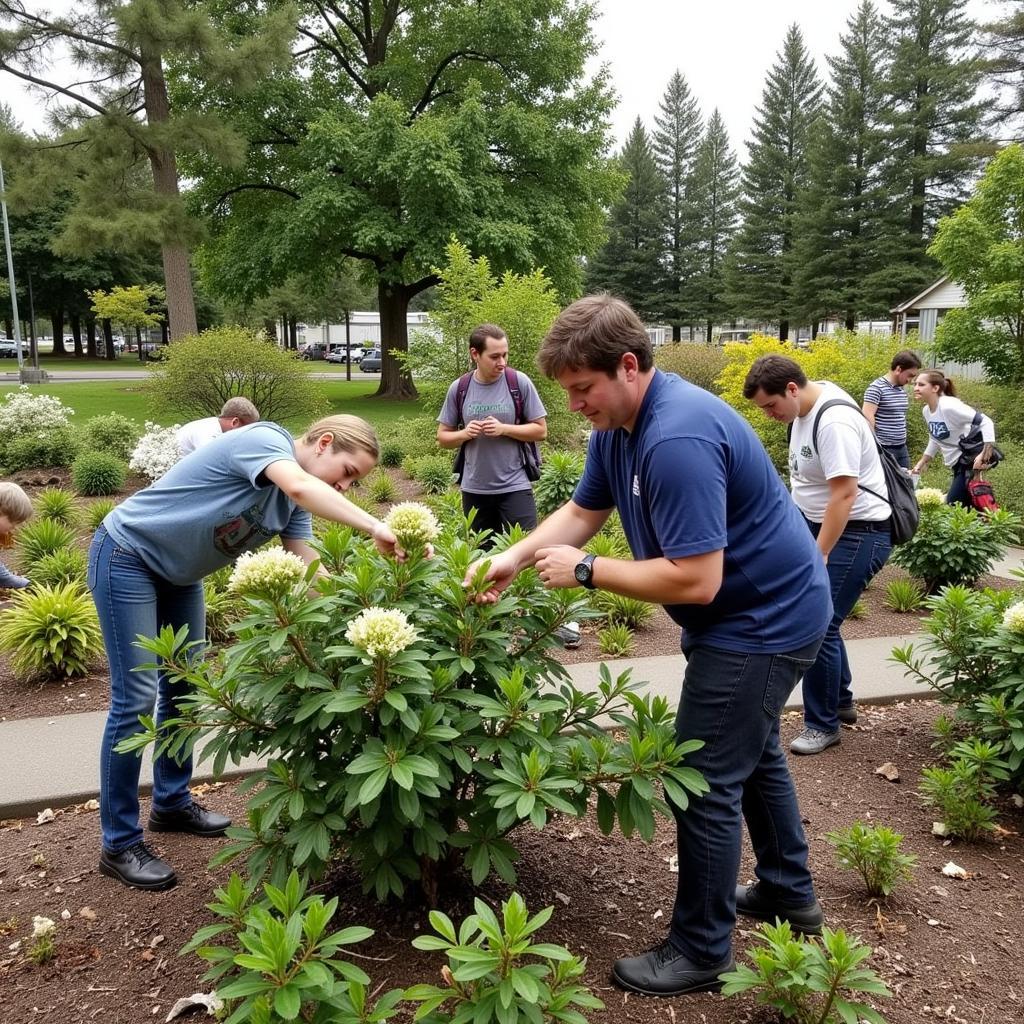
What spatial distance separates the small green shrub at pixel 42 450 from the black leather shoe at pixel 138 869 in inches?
422

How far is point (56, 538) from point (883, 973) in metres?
7.18

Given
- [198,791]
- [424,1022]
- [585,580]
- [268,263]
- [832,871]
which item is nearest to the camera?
[424,1022]

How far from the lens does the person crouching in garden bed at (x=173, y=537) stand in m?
2.79

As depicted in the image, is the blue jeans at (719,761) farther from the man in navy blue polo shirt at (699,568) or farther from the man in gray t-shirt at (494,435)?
the man in gray t-shirt at (494,435)

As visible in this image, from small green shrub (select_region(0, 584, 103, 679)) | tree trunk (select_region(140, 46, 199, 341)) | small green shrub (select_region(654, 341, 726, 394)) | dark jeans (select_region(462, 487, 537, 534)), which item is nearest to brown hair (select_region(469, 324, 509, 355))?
dark jeans (select_region(462, 487, 537, 534))

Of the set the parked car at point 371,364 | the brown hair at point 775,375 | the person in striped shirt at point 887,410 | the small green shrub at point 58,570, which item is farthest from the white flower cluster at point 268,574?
the parked car at point 371,364

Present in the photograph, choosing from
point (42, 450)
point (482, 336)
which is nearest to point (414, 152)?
point (42, 450)

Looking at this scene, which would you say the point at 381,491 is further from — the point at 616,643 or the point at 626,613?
the point at 616,643

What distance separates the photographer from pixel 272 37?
20.7 metres

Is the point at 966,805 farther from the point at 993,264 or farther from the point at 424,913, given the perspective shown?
the point at 993,264

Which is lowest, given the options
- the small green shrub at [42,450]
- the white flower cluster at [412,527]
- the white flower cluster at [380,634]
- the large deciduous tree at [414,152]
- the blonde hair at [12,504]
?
the small green shrub at [42,450]

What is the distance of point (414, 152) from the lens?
69.5 ft

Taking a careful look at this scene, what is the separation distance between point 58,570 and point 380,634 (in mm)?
5498

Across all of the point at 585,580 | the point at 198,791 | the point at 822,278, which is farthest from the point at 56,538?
the point at 822,278
